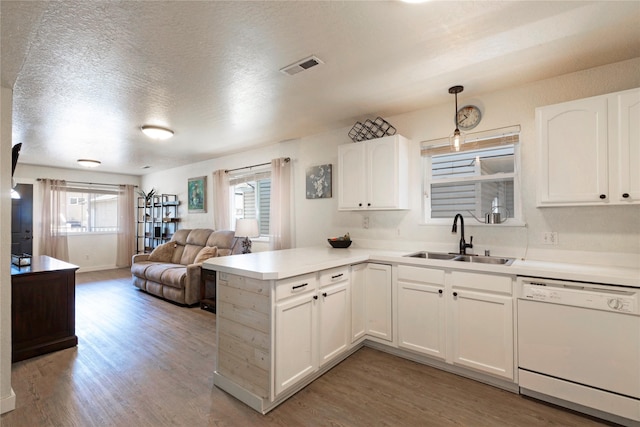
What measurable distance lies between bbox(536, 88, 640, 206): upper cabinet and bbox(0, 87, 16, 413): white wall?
3875 mm

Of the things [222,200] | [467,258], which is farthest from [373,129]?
[222,200]

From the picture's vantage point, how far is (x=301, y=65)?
227cm

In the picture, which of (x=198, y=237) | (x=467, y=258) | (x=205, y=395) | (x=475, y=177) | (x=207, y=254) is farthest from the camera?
(x=198, y=237)

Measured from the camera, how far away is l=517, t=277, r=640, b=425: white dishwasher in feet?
5.86

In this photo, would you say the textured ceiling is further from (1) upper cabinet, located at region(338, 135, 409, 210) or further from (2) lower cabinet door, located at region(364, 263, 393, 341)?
(2) lower cabinet door, located at region(364, 263, 393, 341)

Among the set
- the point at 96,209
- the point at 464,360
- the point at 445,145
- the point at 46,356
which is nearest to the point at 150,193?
the point at 96,209

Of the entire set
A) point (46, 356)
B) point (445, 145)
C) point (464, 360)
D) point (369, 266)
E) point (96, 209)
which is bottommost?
point (46, 356)

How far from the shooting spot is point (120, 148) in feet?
16.0

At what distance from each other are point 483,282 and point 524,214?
0.85 metres

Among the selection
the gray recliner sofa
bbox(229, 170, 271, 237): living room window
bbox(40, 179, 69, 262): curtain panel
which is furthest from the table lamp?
→ bbox(40, 179, 69, 262): curtain panel

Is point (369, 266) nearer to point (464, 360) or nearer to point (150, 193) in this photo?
point (464, 360)

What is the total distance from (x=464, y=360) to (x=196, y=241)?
4632 millimetres

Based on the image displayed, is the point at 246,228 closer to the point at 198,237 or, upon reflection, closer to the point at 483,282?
the point at 198,237

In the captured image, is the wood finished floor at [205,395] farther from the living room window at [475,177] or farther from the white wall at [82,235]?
the white wall at [82,235]
